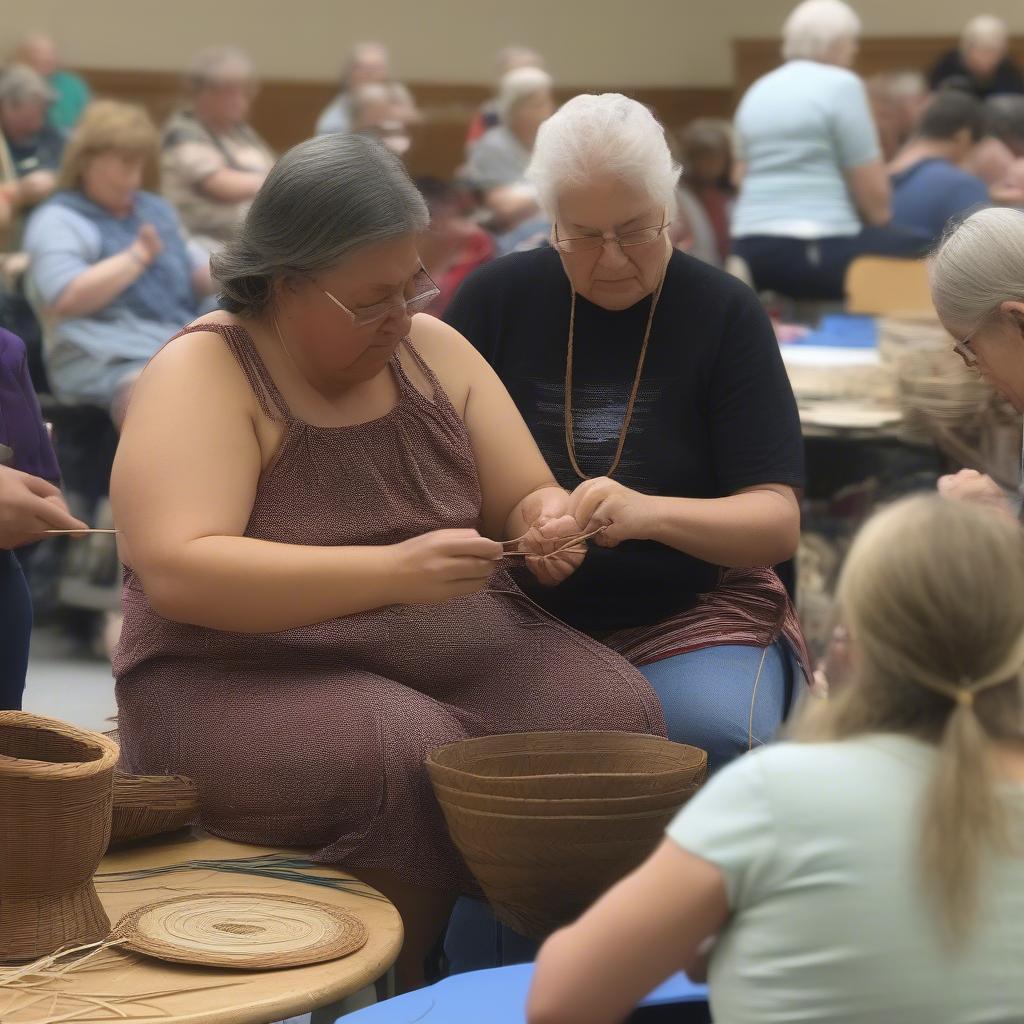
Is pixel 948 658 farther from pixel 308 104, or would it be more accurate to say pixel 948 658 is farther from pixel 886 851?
pixel 308 104

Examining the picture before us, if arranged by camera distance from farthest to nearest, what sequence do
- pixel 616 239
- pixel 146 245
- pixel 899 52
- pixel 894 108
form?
pixel 899 52, pixel 894 108, pixel 146 245, pixel 616 239

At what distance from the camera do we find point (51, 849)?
192cm

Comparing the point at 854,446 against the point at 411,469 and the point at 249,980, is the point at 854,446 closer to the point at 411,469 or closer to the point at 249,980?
the point at 411,469

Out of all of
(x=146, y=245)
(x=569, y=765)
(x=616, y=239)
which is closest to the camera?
(x=569, y=765)

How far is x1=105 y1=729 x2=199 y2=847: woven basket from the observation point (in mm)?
2221

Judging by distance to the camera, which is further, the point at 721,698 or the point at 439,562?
the point at 721,698

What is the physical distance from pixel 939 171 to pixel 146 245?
2.97 metres

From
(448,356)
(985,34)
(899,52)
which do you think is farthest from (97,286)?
(899,52)

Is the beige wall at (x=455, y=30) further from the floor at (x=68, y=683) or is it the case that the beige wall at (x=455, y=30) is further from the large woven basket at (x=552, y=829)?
the large woven basket at (x=552, y=829)

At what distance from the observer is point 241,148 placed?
6645mm

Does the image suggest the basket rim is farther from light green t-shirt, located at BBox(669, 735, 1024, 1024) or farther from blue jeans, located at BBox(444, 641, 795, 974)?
light green t-shirt, located at BBox(669, 735, 1024, 1024)

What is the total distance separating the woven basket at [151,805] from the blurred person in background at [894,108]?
7495 millimetres

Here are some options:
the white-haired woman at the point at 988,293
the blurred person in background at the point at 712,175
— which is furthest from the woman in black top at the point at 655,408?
the blurred person in background at the point at 712,175

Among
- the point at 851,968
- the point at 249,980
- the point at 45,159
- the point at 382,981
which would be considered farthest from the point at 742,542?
the point at 45,159
